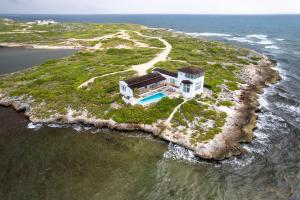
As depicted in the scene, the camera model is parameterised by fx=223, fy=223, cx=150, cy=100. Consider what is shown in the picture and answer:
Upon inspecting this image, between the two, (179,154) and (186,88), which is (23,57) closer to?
(186,88)

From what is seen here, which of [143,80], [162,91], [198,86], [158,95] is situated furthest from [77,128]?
[198,86]

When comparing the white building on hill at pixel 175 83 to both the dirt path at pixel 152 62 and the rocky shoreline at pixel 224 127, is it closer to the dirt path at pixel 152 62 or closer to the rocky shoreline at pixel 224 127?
the rocky shoreline at pixel 224 127

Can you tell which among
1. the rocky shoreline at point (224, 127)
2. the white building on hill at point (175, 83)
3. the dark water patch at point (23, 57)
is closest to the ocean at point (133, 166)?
the rocky shoreline at point (224, 127)

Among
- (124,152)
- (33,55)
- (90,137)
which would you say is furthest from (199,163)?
(33,55)

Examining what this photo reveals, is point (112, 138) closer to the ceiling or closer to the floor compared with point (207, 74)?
closer to the floor

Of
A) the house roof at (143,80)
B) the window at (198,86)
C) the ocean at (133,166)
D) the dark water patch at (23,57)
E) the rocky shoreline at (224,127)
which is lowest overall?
the ocean at (133,166)

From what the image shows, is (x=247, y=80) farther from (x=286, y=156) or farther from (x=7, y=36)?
(x=7, y=36)

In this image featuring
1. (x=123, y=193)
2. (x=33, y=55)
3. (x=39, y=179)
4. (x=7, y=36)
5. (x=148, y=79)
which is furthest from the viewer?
(x=7, y=36)
